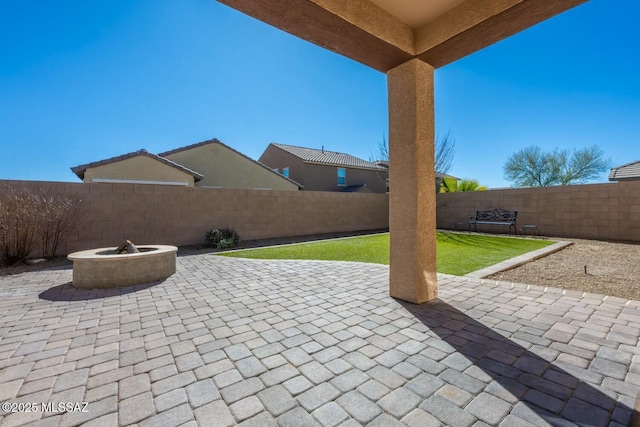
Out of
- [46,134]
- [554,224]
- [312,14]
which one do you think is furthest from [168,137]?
[554,224]

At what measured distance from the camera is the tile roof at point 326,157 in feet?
69.6

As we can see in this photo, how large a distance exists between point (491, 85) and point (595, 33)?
349 centimetres

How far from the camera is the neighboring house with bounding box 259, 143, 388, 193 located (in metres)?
20.9

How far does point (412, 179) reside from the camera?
3.45 metres

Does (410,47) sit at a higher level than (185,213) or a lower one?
higher

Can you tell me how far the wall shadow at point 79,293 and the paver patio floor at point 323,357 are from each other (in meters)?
0.05

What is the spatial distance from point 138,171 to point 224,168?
5239mm

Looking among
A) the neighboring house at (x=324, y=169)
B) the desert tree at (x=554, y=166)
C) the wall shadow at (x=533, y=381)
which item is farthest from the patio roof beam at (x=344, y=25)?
the desert tree at (x=554, y=166)

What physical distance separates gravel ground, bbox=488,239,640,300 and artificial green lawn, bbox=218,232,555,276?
662 mm

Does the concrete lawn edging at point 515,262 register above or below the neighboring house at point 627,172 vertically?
below

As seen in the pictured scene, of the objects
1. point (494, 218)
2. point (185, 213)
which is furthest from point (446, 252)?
point (185, 213)

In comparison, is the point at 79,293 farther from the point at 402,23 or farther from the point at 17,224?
the point at 402,23

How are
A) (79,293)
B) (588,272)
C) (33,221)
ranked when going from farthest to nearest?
(33,221)
(588,272)
(79,293)

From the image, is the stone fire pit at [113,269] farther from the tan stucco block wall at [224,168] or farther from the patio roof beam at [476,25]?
the tan stucco block wall at [224,168]
